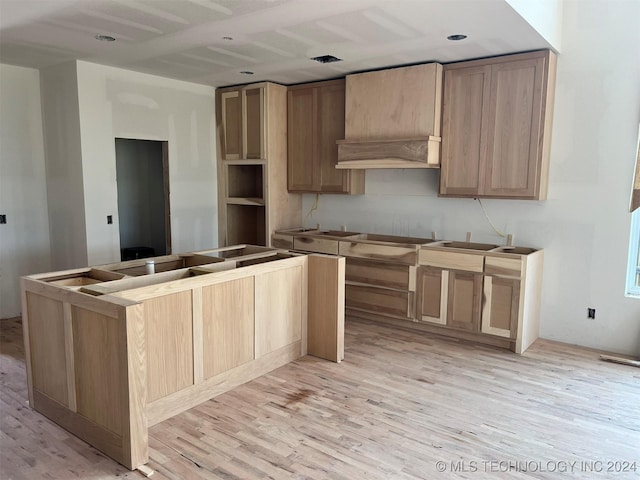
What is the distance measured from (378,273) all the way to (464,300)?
0.92 metres

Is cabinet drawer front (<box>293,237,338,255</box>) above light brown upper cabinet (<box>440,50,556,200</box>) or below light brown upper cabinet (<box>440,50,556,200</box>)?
below

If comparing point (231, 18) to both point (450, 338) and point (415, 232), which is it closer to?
point (415, 232)

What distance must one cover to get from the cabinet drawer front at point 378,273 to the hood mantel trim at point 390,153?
100 centimetres

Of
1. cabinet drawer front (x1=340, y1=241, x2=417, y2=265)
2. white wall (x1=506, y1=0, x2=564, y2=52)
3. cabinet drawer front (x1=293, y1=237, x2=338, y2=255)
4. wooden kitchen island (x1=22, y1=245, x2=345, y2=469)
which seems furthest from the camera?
cabinet drawer front (x1=293, y1=237, x2=338, y2=255)

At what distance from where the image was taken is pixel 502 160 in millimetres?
4230

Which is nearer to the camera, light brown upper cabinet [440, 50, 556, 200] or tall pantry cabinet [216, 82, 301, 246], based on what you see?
light brown upper cabinet [440, 50, 556, 200]

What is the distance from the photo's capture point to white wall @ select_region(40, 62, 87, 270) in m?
4.59

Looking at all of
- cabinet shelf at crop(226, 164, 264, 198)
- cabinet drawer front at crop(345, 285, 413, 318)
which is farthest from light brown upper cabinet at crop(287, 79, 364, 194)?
cabinet drawer front at crop(345, 285, 413, 318)

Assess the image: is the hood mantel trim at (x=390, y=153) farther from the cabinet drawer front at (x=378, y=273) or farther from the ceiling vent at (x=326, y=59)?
the cabinet drawer front at (x=378, y=273)

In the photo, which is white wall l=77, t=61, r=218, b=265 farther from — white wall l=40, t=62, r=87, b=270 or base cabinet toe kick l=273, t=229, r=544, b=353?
base cabinet toe kick l=273, t=229, r=544, b=353

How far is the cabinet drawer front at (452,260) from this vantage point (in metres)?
4.16

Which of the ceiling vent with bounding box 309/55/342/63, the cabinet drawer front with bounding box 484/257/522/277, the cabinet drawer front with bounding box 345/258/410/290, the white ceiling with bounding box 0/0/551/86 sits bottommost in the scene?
the cabinet drawer front with bounding box 345/258/410/290

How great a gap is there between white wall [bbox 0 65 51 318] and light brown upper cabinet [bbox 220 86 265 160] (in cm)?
200

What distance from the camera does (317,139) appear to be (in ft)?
18.0
